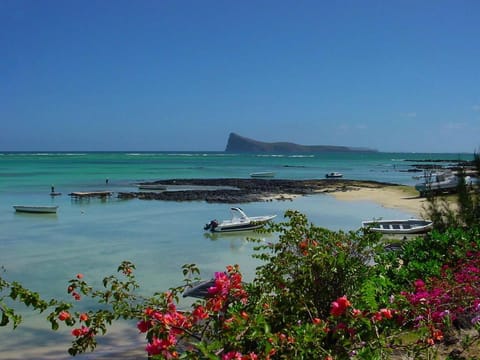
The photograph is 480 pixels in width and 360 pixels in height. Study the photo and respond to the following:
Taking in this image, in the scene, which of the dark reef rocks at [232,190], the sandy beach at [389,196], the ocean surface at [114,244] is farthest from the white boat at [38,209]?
the sandy beach at [389,196]

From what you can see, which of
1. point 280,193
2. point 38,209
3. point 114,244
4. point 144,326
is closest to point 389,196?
point 280,193

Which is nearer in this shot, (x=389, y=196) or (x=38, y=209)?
(x=38, y=209)

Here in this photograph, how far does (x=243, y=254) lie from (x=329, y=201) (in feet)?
61.8

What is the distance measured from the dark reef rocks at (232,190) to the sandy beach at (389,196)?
1.92 metres

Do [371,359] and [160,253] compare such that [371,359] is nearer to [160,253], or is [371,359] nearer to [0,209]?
[160,253]

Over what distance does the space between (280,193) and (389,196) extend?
858cm

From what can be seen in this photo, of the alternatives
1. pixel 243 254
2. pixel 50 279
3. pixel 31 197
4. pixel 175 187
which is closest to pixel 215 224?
pixel 243 254

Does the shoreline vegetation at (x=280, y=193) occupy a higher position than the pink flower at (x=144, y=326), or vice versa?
the pink flower at (x=144, y=326)

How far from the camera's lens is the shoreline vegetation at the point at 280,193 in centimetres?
3406

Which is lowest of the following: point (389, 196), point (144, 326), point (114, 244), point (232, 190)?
point (114, 244)

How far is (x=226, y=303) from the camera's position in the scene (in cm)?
374

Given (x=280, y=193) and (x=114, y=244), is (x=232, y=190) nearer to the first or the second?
(x=280, y=193)

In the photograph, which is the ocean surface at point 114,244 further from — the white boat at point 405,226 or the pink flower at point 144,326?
the pink flower at point 144,326

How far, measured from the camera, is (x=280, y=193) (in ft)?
131
